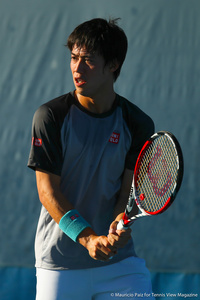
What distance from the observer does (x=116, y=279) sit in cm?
208

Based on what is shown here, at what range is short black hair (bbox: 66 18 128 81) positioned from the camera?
6.76 ft

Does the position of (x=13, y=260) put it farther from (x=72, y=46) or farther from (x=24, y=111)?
(x=72, y=46)

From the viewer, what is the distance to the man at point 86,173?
1.99 metres

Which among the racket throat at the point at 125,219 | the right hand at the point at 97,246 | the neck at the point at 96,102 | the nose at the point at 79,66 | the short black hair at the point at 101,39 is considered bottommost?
the right hand at the point at 97,246

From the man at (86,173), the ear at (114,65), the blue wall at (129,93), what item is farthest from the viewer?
the blue wall at (129,93)

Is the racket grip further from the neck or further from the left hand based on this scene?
the neck

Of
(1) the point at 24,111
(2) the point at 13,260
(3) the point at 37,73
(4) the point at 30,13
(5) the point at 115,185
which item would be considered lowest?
(2) the point at 13,260

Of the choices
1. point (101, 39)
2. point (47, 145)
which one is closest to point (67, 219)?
point (47, 145)

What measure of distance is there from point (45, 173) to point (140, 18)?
175cm

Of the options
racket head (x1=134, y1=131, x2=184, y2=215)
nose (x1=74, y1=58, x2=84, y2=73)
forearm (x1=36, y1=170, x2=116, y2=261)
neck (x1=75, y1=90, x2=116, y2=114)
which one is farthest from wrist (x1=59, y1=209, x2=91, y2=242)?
nose (x1=74, y1=58, x2=84, y2=73)

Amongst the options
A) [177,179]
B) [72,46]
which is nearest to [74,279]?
[177,179]

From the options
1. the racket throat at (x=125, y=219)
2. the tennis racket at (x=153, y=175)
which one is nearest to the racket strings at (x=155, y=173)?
the tennis racket at (x=153, y=175)

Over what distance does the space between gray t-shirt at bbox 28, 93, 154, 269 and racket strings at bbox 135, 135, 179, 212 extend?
0.08m

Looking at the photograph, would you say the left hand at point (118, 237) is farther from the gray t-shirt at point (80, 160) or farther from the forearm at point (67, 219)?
the gray t-shirt at point (80, 160)
